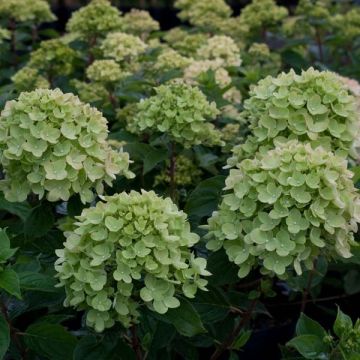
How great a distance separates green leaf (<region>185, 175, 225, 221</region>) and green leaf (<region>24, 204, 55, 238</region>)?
0.33 meters

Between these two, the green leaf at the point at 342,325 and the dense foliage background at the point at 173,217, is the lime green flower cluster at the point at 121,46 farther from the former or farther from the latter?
the green leaf at the point at 342,325

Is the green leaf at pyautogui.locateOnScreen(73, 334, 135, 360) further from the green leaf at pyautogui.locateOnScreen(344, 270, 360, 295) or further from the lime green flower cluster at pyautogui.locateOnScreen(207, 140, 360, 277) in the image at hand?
the green leaf at pyautogui.locateOnScreen(344, 270, 360, 295)

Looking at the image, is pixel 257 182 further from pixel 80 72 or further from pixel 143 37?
pixel 143 37

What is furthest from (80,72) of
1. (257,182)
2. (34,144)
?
(257,182)

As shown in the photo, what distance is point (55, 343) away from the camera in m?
1.76

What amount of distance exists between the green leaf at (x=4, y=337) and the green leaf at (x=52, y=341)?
0.15 meters

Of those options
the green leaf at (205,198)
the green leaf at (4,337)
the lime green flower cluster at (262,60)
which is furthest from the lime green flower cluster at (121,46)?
the green leaf at (4,337)

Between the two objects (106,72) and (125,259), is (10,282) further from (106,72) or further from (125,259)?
(106,72)

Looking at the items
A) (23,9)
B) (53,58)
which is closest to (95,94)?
(53,58)

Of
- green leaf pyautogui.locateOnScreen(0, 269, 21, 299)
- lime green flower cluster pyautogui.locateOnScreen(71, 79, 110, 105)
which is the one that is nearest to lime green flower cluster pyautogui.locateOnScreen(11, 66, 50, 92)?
lime green flower cluster pyautogui.locateOnScreen(71, 79, 110, 105)

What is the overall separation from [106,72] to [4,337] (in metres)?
1.31

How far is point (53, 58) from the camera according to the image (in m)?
3.07

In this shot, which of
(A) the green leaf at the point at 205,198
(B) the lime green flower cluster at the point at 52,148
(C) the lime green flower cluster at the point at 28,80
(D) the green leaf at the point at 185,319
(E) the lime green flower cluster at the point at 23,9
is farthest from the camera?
(E) the lime green flower cluster at the point at 23,9

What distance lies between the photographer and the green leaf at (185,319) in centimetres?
161
